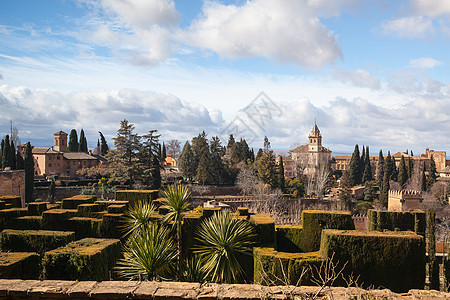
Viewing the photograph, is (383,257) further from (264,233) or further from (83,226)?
(83,226)

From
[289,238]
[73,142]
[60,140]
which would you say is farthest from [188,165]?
[289,238]

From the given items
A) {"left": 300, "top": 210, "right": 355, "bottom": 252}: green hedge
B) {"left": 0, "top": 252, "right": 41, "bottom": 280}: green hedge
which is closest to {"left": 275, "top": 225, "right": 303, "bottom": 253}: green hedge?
{"left": 300, "top": 210, "right": 355, "bottom": 252}: green hedge

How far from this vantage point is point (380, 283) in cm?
1041

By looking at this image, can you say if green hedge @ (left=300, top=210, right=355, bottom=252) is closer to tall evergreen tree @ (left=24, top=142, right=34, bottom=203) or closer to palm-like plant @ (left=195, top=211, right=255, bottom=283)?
palm-like plant @ (left=195, top=211, right=255, bottom=283)

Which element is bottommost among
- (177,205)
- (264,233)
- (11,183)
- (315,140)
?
(264,233)

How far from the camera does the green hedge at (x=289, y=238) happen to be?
484 inches

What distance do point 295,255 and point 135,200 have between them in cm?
754

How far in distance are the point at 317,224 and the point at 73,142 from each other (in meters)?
53.9

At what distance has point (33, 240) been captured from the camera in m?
11.3

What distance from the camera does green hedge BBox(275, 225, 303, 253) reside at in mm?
12305

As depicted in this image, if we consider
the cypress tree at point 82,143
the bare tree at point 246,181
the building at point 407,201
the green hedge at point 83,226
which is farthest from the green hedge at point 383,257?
the cypress tree at point 82,143

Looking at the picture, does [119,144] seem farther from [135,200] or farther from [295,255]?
[295,255]

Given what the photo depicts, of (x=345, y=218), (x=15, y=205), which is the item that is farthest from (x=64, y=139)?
(x=345, y=218)

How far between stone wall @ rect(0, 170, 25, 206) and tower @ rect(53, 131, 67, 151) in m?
34.3
